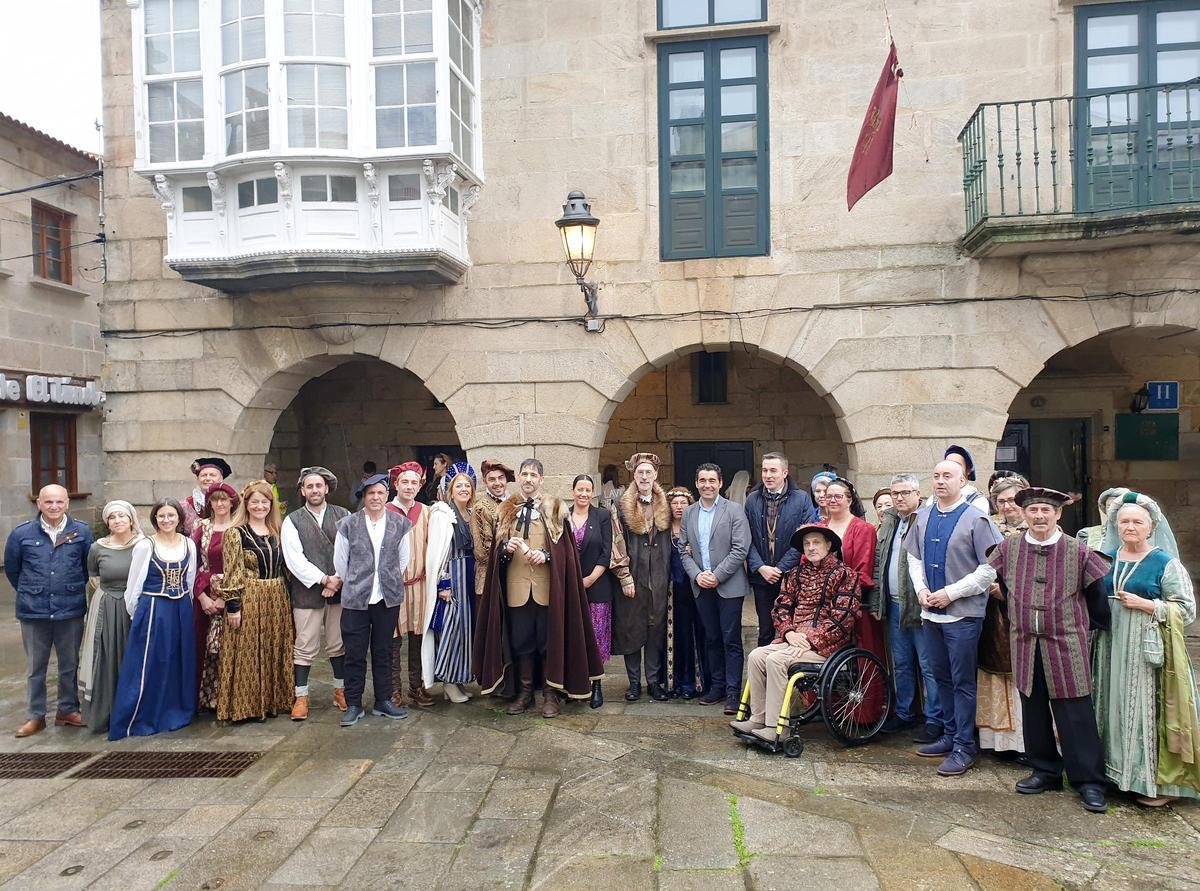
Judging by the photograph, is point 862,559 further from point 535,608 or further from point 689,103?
point 689,103

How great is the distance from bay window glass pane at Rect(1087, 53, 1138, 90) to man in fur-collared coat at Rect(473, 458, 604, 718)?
6.41m

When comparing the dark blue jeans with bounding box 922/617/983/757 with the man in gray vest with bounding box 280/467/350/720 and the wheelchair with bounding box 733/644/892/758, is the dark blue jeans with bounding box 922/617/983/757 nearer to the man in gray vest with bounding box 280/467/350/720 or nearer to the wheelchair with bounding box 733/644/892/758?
the wheelchair with bounding box 733/644/892/758

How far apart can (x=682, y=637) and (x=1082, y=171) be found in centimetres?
554

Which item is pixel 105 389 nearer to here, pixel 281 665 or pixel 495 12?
pixel 281 665

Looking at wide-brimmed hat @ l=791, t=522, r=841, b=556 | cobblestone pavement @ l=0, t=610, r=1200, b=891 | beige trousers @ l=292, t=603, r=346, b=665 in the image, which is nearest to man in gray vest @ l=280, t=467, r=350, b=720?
beige trousers @ l=292, t=603, r=346, b=665

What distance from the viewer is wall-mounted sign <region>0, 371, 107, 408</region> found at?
12172 mm

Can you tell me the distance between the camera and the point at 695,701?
6.28 meters

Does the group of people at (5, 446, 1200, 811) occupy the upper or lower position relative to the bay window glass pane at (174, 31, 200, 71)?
lower

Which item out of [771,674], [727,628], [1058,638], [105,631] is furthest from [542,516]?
[1058,638]

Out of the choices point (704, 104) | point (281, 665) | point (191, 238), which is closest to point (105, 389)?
point (191, 238)

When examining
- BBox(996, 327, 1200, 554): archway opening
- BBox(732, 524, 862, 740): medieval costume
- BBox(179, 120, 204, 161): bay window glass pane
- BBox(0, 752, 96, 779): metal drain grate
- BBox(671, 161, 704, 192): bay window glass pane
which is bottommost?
BBox(0, 752, 96, 779): metal drain grate

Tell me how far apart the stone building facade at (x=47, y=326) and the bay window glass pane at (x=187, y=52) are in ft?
14.5

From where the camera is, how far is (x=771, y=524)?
6062 mm

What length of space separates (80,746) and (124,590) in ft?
3.29
